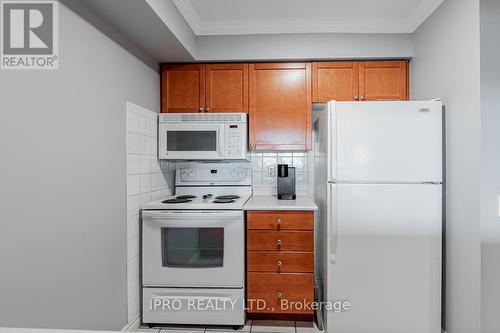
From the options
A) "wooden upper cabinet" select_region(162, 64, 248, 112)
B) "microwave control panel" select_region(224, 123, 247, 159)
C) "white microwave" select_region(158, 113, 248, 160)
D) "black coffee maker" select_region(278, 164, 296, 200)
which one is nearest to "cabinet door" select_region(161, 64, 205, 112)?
"wooden upper cabinet" select_region(162, 64, 248, 112)

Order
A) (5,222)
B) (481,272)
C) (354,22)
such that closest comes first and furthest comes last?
(5,222), (481,272), (354,22)

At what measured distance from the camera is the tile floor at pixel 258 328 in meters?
2.21

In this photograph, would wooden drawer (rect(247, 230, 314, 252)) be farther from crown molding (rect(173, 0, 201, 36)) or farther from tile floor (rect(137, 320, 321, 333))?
crown molding (rect(173, 0, 201, 36))

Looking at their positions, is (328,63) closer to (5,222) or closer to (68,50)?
(68,50)

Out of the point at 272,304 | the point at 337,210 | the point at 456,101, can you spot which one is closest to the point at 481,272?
the point at 337,210

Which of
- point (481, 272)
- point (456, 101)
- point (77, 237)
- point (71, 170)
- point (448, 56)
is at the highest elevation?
point (448, 56)

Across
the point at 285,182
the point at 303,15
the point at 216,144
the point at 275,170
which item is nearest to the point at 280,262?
the point at 285,182

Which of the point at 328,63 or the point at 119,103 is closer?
the point at 119,103

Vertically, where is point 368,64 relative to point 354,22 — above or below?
below

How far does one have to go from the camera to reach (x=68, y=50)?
4.98ft

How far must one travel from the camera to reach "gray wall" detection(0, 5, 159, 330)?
1.22 meters

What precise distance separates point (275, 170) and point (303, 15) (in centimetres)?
140

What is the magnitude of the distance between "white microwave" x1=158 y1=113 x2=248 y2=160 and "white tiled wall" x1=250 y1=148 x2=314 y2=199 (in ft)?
1.35

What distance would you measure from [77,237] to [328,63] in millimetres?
2308
